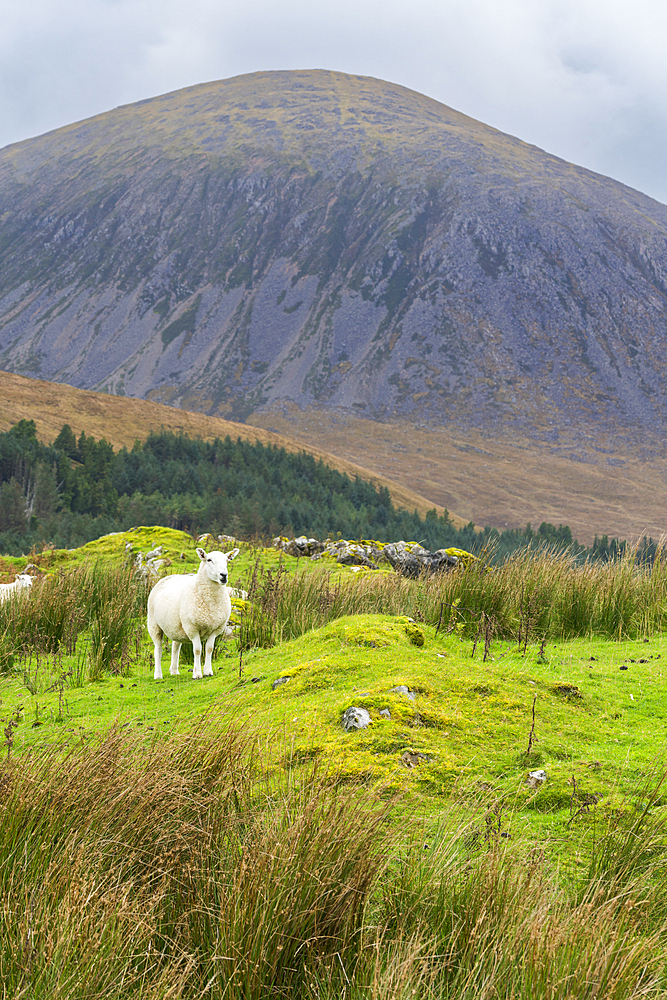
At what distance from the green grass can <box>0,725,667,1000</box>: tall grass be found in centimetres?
1

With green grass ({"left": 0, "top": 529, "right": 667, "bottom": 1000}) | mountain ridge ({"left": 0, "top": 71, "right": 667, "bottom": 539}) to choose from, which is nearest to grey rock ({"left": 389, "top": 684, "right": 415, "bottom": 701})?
green grass ({"left": 0, "top": 529, "right": 667, "bottom": 1000})

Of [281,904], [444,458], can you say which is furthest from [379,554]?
[444,458]

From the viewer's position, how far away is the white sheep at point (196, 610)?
8.95 metres

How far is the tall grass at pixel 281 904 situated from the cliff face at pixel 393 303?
4922 inches

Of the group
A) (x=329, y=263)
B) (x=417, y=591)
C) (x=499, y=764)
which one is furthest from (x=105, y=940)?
(x=329, y=263)

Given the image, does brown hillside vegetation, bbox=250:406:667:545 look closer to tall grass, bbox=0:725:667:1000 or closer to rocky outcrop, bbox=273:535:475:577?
rocky outcrop, bbox=273:535:475:577

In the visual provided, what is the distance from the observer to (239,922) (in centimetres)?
298

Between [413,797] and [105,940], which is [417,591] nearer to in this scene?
[413,797]

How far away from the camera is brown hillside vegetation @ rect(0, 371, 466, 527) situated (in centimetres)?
6431

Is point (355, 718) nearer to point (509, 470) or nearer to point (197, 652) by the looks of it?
point (197, 652)

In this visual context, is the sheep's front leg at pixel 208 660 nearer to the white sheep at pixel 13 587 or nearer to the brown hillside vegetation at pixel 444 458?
the white sheep at pixel 13 587

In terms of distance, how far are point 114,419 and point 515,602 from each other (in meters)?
65.5

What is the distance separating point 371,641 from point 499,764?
10.3ft

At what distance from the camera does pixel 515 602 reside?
10078mm
